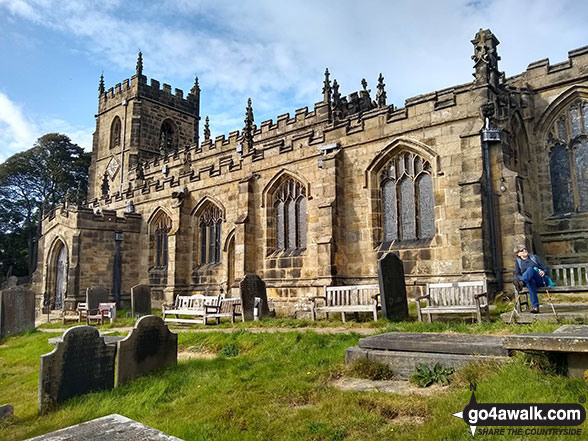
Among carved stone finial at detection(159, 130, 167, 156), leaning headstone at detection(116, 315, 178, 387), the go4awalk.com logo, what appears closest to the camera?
the go4awalk.com logo

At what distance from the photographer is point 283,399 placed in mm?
5199

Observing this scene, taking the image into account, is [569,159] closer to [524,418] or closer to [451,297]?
[451,297]

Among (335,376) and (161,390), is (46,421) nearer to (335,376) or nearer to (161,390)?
(161,390)

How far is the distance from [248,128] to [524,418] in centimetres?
2248

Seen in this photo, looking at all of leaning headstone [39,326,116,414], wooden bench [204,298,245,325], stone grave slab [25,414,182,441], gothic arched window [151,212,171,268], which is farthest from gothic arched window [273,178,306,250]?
stone grave slab [25,414,182,441]

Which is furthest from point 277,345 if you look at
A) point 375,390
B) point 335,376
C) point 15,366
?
point 15,366

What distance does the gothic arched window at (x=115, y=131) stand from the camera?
36.6 m

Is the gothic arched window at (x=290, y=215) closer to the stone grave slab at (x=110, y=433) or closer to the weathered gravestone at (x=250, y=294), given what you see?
the weathered gravestone at (x=250, y=294)

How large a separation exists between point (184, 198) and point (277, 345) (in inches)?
520

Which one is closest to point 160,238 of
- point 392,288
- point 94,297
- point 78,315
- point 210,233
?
point 210,233

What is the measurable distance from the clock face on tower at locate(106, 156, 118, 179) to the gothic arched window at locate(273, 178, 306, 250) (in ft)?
76.1

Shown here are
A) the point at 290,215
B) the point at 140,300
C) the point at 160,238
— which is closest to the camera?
the point at 140,300

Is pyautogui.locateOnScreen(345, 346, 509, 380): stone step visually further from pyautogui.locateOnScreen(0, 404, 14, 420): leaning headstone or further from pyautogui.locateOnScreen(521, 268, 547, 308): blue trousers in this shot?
pyautogui.locateOnScreen(0, 404, 14, 420): leaning headstone

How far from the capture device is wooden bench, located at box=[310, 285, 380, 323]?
1096 cm
